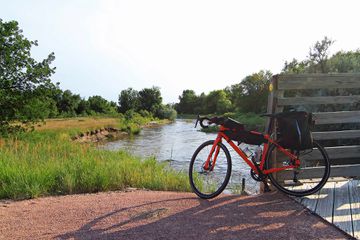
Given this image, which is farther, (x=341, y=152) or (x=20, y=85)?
(x=20, y=85)

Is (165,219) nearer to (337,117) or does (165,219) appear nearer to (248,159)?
(248,159)

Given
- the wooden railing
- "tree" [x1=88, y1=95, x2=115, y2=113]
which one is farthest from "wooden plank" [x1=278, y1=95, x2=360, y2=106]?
"tree" [x1=88, y1=95, x2=115, y2=113]

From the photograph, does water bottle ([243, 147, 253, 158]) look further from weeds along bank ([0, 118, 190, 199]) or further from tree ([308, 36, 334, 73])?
tree ([308, 36, 334, 73])

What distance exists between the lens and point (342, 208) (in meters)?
4.24

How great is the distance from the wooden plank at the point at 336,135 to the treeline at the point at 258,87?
9.12 metres

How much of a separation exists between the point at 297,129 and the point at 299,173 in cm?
78

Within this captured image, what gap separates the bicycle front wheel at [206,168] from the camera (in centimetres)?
483

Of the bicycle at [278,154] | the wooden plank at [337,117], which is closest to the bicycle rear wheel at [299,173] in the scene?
the bicycle at [278,154]

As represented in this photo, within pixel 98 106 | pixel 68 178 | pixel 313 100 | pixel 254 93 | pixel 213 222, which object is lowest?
pixel 213 222

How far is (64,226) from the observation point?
3965 mm

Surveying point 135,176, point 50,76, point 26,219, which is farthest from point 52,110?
point 26,219

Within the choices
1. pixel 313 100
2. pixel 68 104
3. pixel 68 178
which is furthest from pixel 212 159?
pixel 68 104

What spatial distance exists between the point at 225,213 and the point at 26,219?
7.43 feet

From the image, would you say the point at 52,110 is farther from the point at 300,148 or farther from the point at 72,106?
the point at 72,106
